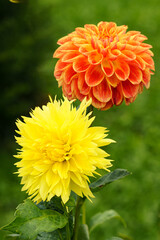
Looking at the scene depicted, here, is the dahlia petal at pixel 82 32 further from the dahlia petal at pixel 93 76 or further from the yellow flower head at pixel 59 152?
the yellow flower head at pixel 59 152

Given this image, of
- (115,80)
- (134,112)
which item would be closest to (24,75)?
(134,112)

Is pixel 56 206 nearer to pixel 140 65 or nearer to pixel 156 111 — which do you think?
pixel 140 65

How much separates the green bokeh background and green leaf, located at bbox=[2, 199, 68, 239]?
1.63 m

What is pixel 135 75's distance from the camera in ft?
3.64

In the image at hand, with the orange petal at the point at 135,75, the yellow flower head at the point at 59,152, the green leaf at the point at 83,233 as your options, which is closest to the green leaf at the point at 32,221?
the yellow flower head at the point at 59,152

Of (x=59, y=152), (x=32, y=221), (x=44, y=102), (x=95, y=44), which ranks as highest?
(x=44, y=102)

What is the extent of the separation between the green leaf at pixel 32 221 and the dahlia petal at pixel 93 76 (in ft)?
1.13

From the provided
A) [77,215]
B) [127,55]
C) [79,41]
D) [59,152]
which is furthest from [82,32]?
[77,215]

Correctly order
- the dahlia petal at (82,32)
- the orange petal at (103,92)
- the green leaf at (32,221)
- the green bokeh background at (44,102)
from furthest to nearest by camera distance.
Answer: the green bokeh background at (44,102)
the dahlia petal at (82,32)
the orange petal at (103,92)
the green leaf at (32,221)

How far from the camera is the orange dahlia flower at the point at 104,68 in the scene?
1.09 m

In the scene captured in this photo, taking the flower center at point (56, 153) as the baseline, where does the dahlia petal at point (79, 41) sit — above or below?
above

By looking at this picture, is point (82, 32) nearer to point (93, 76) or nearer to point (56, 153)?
point (93, 76)

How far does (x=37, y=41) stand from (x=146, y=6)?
2.33 m

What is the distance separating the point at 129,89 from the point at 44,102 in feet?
7.45
